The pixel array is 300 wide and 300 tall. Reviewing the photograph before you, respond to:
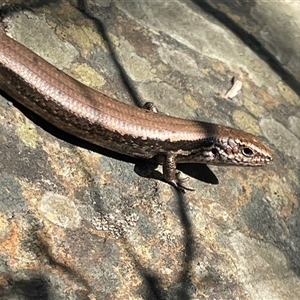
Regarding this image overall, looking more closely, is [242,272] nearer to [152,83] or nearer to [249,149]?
[249,149]

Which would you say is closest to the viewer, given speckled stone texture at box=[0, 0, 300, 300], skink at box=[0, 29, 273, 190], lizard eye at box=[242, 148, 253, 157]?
speckled stone texture at box=[0, 0, 300, 300]

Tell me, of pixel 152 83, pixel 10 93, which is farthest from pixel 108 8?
pixel 10 93

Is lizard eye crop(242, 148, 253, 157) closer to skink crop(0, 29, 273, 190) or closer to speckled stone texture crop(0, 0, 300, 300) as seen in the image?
skink crop(0, 29, 273, 190)

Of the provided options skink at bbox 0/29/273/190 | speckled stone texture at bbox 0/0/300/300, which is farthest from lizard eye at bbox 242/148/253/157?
speckled stone texture at bbox 0/0/300/300

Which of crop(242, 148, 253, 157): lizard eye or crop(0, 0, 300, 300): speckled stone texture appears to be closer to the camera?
crop(0, 0, 300, 300): speckled stone texture

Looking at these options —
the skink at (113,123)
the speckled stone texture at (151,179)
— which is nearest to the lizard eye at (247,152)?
the skink at (113,123)

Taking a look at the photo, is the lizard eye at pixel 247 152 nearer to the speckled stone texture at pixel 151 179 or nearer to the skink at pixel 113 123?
the skink at pixel 113 123

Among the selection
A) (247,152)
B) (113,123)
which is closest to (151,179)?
(113,123)
